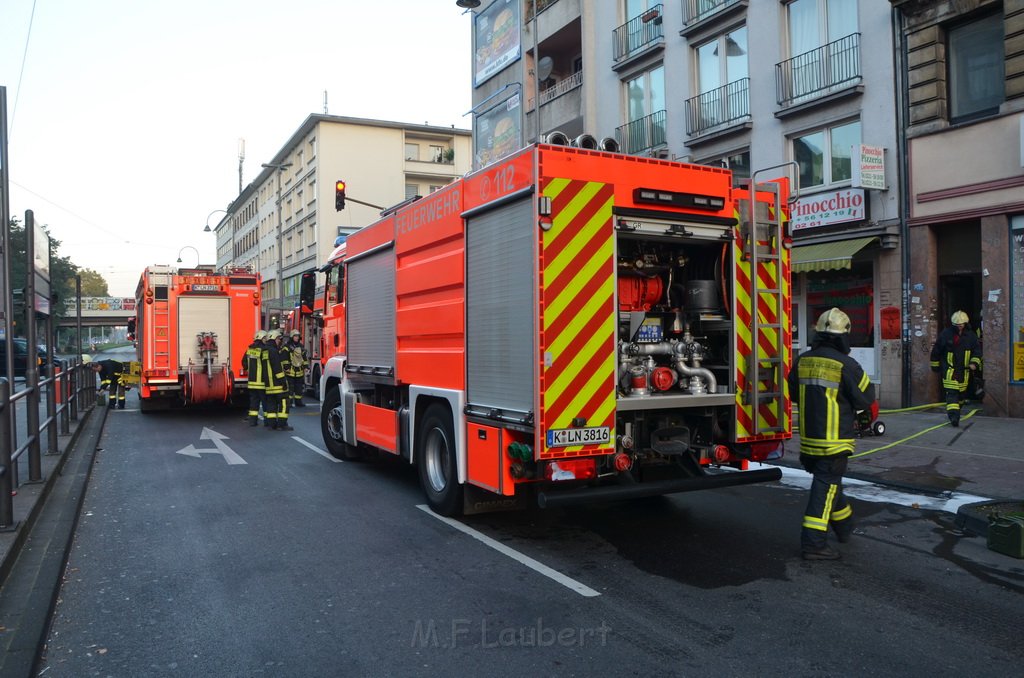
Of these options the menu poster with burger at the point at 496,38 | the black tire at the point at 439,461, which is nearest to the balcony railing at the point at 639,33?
the menu poster with burger at the point at 496,38

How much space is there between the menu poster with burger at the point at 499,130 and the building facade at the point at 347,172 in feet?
62.8

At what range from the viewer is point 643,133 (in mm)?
20969

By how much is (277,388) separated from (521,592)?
9836 mm

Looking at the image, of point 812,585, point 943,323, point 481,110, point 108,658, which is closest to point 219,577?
A: point 108,658

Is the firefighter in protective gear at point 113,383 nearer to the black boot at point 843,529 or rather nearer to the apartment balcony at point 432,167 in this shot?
the black boot at point 843,529

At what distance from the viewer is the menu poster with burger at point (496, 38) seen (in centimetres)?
2405

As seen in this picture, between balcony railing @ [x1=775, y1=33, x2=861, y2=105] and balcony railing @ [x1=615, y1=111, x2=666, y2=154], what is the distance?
4035 mm

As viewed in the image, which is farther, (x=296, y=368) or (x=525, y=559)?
(x=296, y=368)

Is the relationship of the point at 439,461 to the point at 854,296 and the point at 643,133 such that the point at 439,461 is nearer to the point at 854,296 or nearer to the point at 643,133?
the point at 854,296

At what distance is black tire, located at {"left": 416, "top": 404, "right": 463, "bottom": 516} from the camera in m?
6.66

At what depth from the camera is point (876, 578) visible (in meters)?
5.10

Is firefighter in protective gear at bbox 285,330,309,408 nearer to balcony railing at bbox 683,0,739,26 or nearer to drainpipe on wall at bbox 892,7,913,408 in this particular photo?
balcony railing at bbox 683,0,739,26

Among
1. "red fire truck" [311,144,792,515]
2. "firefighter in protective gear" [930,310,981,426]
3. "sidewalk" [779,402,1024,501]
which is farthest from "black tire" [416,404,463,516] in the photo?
"firefighter in protective gear" [930,310,981,426]

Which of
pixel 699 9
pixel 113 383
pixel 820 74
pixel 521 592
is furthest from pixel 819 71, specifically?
pixel 113 383
